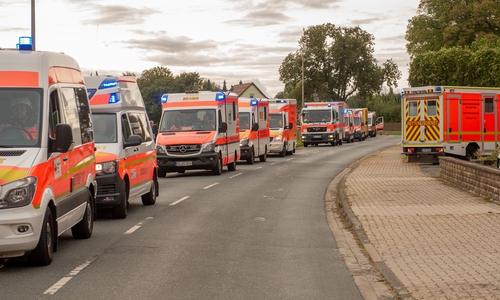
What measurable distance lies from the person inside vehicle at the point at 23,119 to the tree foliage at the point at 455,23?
→ 56.4 meters

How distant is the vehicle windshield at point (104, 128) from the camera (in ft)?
49.4

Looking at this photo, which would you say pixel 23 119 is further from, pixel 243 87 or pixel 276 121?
pixel 243 87

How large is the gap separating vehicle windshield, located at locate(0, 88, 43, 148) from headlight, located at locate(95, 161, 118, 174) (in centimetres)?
440

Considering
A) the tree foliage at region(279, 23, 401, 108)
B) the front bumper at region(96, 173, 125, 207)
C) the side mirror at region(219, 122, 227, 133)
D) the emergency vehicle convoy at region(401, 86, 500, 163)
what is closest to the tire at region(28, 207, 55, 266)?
the front bumper at region(96, 173, 125, 207)

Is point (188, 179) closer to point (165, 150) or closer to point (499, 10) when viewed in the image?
point (165, 150)

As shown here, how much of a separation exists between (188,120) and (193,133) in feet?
2.03

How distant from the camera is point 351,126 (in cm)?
7294

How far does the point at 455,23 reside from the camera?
71.9m

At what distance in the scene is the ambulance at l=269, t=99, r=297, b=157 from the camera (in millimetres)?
42719

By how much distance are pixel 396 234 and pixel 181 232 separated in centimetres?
326

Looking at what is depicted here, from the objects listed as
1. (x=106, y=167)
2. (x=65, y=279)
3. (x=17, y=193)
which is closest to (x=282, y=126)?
(x=106, y=167)

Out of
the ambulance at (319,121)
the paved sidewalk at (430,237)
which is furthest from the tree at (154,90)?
the paved sidewalk at (430,237)

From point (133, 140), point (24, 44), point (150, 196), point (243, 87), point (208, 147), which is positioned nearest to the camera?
point (24, 44)

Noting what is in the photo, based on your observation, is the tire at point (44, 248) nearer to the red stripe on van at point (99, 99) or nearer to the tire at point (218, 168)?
the red stripe on van at point (99, 99)
